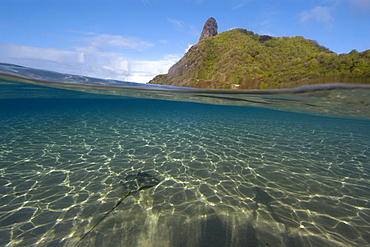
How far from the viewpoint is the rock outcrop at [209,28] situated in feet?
308

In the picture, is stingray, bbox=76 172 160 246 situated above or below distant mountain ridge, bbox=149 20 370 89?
below

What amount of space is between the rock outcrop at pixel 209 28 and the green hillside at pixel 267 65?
32413mm

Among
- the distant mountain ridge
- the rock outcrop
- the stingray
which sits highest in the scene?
the rock outcrop

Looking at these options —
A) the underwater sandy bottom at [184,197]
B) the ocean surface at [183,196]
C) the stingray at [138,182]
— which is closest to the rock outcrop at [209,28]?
the ocean surface at [183,196]

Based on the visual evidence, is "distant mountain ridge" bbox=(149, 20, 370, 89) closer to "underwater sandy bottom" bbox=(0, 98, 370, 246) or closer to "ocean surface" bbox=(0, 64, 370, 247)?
"ocean surface" bbox=(0, 64, 370, 247)

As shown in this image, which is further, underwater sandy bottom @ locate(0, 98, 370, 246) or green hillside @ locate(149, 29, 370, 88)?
green hillside @ locate(149, 29, 370, 88)

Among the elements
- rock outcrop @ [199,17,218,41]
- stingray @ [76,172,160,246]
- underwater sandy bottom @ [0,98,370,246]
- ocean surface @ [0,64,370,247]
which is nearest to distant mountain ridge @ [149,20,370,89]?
ocean surface @ [0,64,370,247]

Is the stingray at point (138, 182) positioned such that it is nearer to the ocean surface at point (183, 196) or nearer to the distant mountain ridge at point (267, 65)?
Result: the ocean surface at point (183, 196)

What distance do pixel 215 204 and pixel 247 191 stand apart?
1.10m

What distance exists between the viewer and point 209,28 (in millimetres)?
94562

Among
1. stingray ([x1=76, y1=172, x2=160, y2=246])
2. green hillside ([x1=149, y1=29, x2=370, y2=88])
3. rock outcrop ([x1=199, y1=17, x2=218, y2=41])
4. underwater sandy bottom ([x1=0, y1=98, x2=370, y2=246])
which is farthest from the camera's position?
rock outcrop ([x1=199, y1=17, x2=218, y2=41])

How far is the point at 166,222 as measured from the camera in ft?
10.7

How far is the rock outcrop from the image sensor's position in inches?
3693

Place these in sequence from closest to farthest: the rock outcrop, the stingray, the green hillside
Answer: the stingray → the green hillside → the rock outcrop
